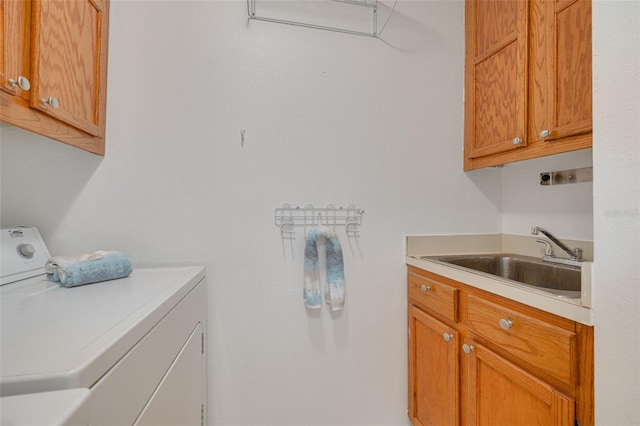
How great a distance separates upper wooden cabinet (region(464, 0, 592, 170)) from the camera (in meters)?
1.03

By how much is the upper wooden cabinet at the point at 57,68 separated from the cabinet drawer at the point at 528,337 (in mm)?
1615

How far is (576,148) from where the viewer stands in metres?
1.05

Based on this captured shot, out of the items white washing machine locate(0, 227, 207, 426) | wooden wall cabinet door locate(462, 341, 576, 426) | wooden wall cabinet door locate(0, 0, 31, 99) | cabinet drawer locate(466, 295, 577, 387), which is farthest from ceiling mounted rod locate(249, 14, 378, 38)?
wooden wall cabinet door locate(462, 341, 576, 426)

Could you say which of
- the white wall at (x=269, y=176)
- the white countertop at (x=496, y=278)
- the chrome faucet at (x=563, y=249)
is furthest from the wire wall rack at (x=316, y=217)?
the chrome faucet at (x=563, y=249)

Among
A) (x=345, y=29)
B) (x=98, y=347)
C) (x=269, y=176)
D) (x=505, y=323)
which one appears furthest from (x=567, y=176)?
(x=98, y=347)

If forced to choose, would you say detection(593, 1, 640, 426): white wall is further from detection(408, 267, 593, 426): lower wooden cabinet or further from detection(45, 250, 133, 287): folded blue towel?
detection(45, 250, 133, 287): folded blue towel

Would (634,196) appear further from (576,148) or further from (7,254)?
(7,254)

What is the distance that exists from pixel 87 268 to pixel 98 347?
603 millimetres

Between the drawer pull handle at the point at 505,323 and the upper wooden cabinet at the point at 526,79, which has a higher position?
the upper wooden cabinet at the point at 526,79

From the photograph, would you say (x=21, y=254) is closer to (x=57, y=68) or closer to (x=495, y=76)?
(x=57, y=68)

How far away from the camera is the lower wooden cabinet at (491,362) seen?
739 millimetres

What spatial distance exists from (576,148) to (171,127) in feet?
5.54

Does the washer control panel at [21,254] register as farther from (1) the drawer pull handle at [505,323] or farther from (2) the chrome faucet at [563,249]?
(2) the chrome faucet at [563,249]

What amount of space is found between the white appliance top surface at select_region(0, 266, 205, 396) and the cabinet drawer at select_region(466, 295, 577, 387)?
106 cm
